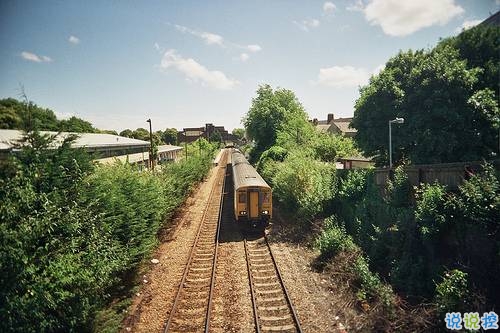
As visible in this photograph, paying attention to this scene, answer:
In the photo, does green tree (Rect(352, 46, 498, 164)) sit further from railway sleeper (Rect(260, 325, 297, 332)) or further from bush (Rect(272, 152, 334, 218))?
railway sleeper (Rect(260, 325, 297, 332))

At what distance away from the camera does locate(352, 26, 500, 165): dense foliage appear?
15.2 m

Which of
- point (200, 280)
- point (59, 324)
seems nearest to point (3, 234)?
point (59, 324)

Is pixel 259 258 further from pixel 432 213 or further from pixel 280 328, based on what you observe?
pixel 432 213

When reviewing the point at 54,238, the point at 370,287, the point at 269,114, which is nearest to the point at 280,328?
the point at 370,287

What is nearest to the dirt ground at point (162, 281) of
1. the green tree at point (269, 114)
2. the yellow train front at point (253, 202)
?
the yellow train front at point (253, 202)

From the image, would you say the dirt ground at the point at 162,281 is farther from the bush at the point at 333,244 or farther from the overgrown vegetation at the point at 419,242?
the overgrown vegetation at the point at 419,242

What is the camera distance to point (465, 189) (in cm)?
→ 855

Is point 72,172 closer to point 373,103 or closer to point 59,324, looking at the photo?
point 59,324

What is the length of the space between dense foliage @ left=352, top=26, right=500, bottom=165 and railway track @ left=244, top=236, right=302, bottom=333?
10952 millimetres

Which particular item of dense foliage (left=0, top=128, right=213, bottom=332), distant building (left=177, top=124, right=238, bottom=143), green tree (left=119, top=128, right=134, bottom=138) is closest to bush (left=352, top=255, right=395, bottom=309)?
dense foliage (left=0, top=128, right=213, bottom=332)

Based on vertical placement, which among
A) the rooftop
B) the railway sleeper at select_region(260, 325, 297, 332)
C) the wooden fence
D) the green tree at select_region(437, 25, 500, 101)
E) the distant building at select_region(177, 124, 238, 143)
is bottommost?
the railway sleeper at select_region(260, 325, 297, 332)

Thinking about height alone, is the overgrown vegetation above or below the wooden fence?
below

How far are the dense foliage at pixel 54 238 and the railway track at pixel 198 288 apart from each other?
2.51m

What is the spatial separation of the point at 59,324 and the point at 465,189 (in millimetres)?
11696
